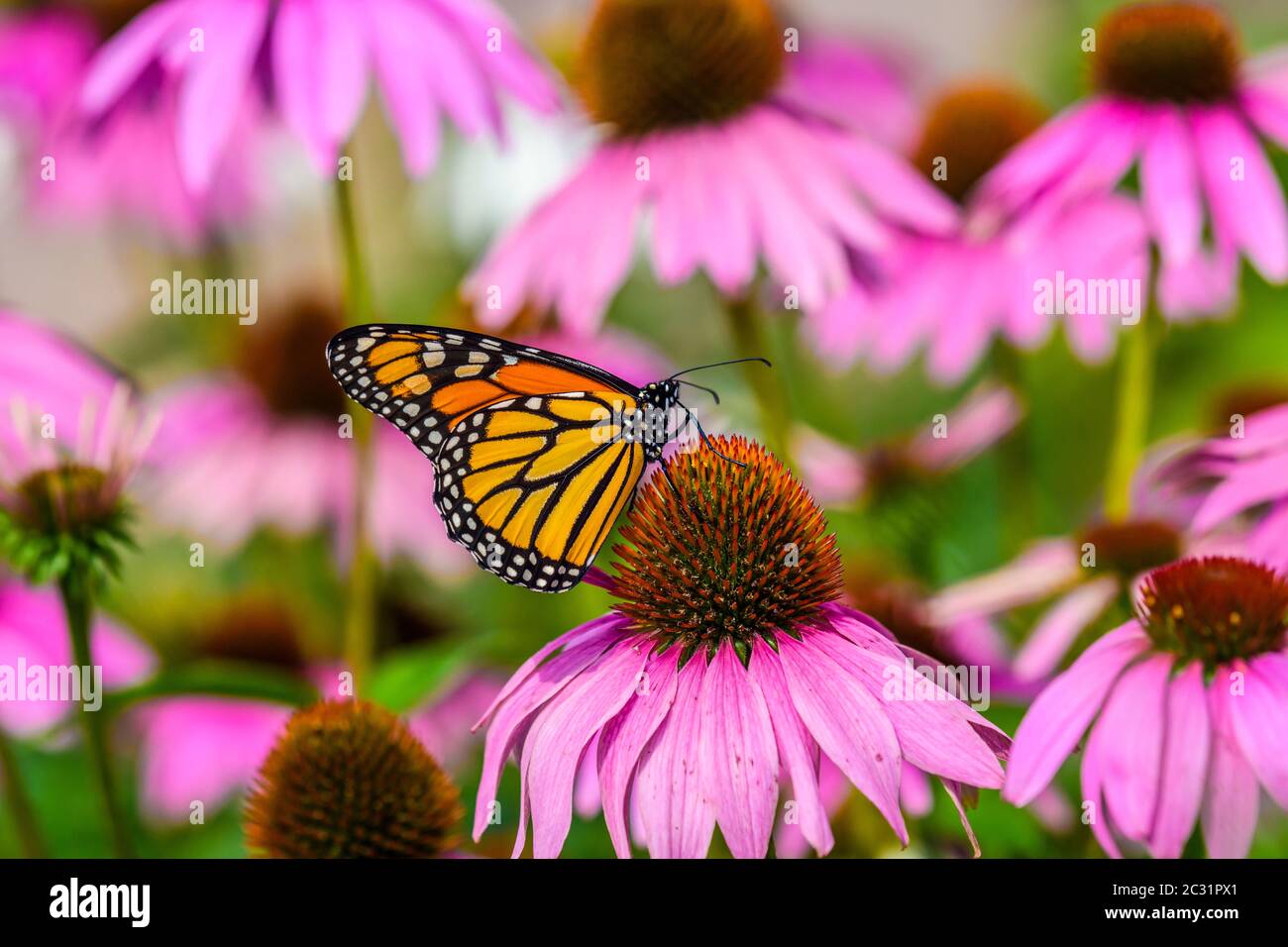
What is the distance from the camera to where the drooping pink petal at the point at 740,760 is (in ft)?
2.17

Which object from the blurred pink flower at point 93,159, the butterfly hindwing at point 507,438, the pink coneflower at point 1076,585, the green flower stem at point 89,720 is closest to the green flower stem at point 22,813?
the green flower stem at point 89,720

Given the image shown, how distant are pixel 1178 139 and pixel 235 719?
1096 millimetres

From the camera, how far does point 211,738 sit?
141 centimetres

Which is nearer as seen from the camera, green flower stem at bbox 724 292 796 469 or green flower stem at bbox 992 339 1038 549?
green flower stem at bbox 724 292 796 469

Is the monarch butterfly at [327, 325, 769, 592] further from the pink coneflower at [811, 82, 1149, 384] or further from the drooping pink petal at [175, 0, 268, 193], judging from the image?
the pink coneflower at [811, 82, 1149, 384]

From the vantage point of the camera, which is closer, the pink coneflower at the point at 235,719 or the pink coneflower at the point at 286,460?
the pink coneflower at the point at 235,719

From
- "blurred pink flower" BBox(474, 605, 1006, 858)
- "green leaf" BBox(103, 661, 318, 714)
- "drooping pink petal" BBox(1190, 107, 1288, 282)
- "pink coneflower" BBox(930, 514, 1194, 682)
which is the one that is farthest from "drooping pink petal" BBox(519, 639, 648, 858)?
"drooping pink petal" BBox(1190, 107, 1288, 282)

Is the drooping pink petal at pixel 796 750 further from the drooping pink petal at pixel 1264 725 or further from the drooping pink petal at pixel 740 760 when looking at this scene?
the drooping pink petal at pixel 1264 725

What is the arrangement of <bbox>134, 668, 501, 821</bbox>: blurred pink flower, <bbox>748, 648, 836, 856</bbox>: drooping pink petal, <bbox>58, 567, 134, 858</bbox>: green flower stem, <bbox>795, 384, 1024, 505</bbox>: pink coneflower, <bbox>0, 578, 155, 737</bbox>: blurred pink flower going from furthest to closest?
<bbox>134, 668, 501, 821</bbox>: blurred pink flower < <bbox>795, 384, 1024, 505</bbox>: pink coneflower < <bbox>0, 578, 155, 737</bbox>: blurred pink flower < <bbox>58, 567, 134, 858</bbox>: green flower stem < <bbox>748, 648, 836, 856</bbox>: drooping pink petal

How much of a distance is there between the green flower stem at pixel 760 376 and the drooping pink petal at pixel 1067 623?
23 centimetres

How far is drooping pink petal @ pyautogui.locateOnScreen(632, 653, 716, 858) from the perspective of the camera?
2.19ft

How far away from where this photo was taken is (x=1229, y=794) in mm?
689

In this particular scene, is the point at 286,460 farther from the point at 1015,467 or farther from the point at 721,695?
the point at 721,695

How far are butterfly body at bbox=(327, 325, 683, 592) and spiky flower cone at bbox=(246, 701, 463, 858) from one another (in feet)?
0.56
